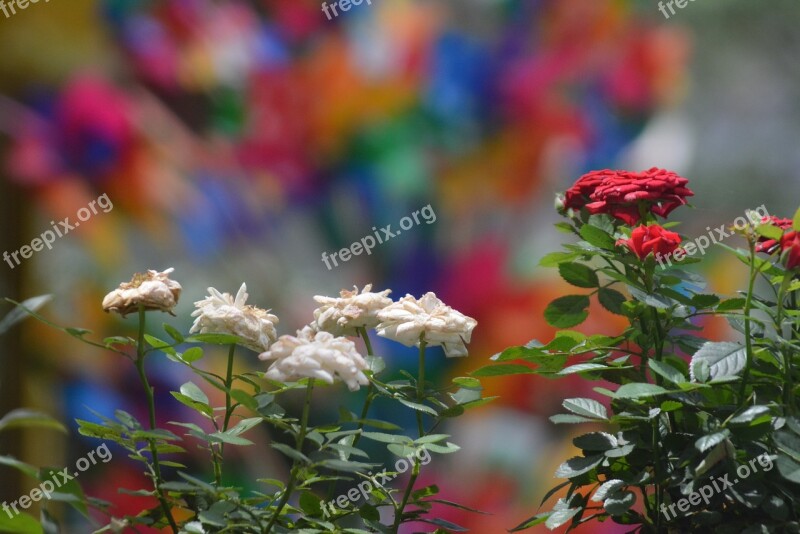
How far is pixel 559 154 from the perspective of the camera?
175 centimetres

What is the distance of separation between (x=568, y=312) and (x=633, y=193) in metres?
0.21

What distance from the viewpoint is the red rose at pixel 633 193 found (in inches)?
43.3

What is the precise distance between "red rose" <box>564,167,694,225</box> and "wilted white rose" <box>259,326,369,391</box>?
418mm

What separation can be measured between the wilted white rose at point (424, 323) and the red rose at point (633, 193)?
243 millimetres

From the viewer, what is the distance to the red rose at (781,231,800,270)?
3.19ft

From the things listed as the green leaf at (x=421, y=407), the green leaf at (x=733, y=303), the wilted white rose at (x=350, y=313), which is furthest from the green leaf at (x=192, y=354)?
→ the green leaf at (x=733, y=303)

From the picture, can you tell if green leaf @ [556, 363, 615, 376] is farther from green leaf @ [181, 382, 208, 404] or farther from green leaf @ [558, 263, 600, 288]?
green leaf @ [181, 382, 208, 404]

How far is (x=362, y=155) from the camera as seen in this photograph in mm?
1778

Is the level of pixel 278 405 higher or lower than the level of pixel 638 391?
higher

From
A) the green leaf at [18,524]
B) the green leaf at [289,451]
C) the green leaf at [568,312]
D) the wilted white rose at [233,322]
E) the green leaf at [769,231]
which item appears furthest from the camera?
the green leaf at [568,312]

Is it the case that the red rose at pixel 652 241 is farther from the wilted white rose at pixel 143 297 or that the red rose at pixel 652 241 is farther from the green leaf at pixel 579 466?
the wilted white rose at pixel 143 297

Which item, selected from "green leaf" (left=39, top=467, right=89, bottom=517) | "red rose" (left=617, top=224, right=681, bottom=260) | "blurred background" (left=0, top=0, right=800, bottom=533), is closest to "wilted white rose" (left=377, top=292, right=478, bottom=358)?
"red rose" (left=617, top=224, right=681, bottom=260)

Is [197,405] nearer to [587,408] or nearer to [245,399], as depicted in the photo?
[245,399]

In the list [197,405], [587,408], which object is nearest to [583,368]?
[587,408]
